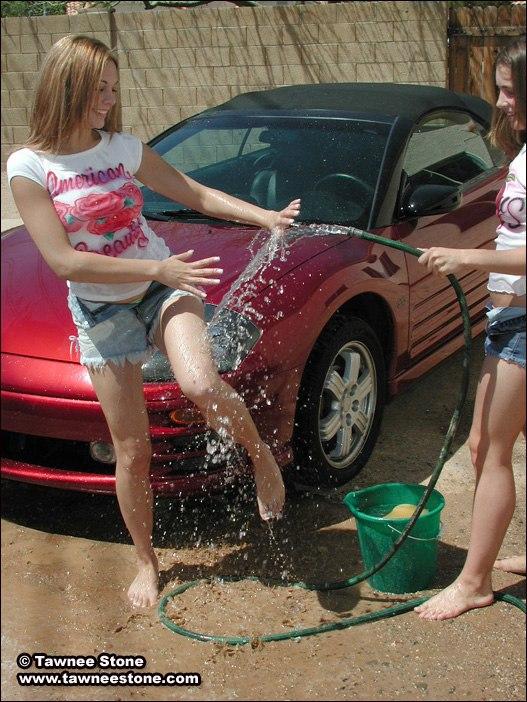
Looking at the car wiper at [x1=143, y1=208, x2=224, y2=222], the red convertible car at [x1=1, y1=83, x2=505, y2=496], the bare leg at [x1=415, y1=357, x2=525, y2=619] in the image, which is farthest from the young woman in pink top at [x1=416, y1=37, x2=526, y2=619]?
the car wiper at [x1=143, y1=208, x2=224, y2=222]

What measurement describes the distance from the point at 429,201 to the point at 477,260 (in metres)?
1.84

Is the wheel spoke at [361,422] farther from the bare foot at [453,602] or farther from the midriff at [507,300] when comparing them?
the midriff at [507,300]

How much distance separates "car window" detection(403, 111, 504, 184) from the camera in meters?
4.89

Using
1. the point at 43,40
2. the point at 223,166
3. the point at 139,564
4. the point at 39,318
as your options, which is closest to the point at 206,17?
the point at 43,40

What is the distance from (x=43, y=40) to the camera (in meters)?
10.6

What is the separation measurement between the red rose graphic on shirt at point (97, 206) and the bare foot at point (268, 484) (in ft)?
3.01

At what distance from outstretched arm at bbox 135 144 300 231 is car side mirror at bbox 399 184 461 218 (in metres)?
1.24

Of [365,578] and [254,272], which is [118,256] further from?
[365,578]

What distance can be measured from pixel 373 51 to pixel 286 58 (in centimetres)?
93

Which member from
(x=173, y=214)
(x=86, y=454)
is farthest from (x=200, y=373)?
(x=173, y=214)

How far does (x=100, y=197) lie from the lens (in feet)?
9.55

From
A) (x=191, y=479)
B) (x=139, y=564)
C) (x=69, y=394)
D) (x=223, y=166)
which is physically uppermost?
(x=223, y=166)

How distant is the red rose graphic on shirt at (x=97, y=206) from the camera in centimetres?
288

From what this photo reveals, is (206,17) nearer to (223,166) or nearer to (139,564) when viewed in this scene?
(223,166)
